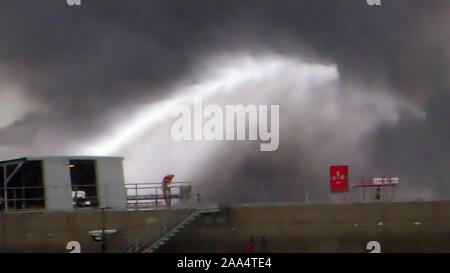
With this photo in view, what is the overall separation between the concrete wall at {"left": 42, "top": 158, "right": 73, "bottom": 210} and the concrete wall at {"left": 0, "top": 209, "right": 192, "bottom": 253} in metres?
1.38

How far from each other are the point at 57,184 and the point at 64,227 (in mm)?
2890

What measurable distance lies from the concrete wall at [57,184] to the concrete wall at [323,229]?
699 cm

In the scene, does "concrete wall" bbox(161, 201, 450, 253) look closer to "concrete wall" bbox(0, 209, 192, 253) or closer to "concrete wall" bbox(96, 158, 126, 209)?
"concrete wall" bbox(0, 209, 192, 253)

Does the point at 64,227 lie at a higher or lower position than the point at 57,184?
lower

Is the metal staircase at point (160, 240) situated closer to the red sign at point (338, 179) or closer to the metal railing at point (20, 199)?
the metal railing at point (20, 199)

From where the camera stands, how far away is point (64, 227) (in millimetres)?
52188

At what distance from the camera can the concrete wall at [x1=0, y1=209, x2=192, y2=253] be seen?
5172cm

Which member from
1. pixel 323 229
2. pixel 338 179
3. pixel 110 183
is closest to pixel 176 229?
pixel 110 183

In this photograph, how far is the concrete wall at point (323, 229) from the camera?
1988 inches

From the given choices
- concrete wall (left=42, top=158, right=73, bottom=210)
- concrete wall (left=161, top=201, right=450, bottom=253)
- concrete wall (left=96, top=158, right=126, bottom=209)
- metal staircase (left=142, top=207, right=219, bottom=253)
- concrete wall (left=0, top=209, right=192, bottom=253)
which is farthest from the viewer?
concrete wall (left=96, top=158, right=126, bottom=209)

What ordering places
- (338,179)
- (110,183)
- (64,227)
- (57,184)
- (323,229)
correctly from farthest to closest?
(110,183), (338,179), (57,184), (64,227), (323,229)

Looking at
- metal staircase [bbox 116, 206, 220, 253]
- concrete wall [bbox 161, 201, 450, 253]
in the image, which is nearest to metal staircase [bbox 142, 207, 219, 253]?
metal staircase [bbox 116, 206, 220, 253]

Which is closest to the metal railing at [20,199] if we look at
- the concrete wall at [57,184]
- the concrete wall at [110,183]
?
the concrete wall at [57,184]

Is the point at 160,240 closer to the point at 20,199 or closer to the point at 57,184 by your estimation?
the point at 57,184
